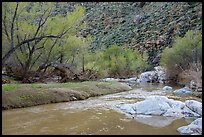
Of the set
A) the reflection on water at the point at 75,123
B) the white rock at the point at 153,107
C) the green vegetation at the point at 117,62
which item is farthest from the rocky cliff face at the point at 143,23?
the reflection on water at the point at 75,123

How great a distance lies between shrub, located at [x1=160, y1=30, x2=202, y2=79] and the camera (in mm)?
31406

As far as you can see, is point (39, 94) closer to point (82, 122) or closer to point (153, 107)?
point (82, 122)

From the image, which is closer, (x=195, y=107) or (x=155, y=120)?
(x=155, y=120)

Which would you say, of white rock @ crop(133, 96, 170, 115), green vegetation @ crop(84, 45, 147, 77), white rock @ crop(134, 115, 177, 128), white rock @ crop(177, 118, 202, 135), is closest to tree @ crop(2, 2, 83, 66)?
white rock @ crop(133, 96, 170, 115)

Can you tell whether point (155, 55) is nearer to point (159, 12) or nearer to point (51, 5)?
point (159, 12)

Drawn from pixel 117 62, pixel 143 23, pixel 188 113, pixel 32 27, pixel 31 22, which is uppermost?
pixel 143 23

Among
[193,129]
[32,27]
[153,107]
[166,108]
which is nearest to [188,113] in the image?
[166,108]

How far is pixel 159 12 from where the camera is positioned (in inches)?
2505

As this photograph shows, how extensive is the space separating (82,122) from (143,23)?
180ft

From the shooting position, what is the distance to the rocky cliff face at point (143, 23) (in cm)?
5397

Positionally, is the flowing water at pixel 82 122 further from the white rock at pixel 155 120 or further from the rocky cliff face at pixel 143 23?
the rocky cliff face at pixel 143 23

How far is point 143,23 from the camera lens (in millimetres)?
63531

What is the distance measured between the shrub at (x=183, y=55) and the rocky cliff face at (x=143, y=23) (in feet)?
49.9

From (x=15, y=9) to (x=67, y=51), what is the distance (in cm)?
705
